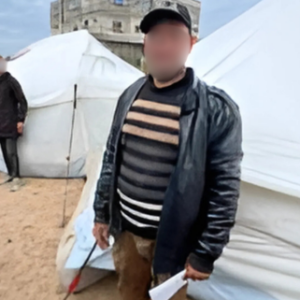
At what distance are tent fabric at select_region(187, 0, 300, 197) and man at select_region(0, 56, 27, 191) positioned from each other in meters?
2.16

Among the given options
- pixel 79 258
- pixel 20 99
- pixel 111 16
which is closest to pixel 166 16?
pixel 79 258

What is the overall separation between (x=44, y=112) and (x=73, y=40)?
48.9 inches

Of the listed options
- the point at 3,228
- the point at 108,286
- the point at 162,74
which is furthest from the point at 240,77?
the point at 3,228

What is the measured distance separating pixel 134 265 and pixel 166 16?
0.90 metres

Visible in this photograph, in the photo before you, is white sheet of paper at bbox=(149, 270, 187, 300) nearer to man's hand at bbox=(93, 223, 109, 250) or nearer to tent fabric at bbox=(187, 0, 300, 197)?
man's hand at bbox=(93, 223, 109, 250)

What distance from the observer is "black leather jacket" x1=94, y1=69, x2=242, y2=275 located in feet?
3.33

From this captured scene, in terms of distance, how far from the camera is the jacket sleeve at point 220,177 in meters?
1.01

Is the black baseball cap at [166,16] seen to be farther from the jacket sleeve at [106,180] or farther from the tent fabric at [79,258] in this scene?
the tent fabric at [79,258]

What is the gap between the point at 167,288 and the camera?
1.09m

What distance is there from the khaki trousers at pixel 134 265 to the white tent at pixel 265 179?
47 cm

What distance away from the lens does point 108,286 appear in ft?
6.72

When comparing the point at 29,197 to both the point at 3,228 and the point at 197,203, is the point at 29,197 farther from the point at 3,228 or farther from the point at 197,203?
the point at 197,203

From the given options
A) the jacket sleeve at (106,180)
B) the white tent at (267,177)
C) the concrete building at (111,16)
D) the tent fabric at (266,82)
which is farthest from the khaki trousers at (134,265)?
the concrete building at (111,16)

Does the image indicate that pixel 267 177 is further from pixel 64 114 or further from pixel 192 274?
pixel 64 114
